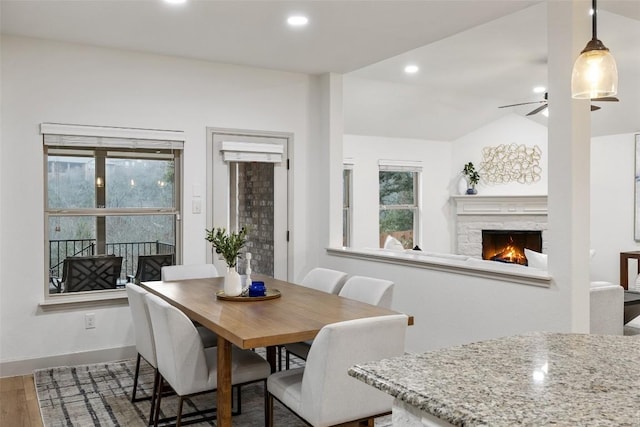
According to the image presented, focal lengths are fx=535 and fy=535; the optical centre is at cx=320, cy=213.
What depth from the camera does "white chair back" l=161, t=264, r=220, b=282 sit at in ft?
14.0

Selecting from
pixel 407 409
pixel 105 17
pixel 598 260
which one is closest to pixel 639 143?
pixel 598 260

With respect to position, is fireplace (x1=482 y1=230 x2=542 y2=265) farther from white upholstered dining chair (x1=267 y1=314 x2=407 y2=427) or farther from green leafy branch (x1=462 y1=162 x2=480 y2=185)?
white upholstered dining chair (x1=267 y1=314 x2=407 y2=427)

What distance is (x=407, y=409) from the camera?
1253mm

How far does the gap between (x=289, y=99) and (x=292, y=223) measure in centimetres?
124

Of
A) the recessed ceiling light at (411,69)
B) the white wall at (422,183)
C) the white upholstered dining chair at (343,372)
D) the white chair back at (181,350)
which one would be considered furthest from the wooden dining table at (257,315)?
the white wall at (422,183)

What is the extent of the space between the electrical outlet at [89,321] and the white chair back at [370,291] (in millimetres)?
2202

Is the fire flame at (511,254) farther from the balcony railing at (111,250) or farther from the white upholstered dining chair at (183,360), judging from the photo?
the white upholstered dining chair at (183,360)

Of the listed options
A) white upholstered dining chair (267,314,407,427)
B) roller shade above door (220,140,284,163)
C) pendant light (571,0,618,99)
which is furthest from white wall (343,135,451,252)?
pendant light (571,0,618,99)

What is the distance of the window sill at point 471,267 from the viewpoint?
3285 millimetres

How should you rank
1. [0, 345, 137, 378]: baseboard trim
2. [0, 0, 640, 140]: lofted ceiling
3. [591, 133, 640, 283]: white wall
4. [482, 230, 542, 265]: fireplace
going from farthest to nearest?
[482, 230, 542, 265]: fireplace < [591, 133, 640, 283]: white wall < [0, 345, 137, 378]: baseboard trim < [0, 0, 640, 140]: lofted ceiling

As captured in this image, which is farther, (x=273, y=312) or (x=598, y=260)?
(x=598, y=260)

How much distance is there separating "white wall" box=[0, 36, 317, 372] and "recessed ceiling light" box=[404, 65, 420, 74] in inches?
63.0

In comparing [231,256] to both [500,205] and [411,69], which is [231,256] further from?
[500,205]

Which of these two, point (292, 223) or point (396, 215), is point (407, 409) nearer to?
point (292, 223)
